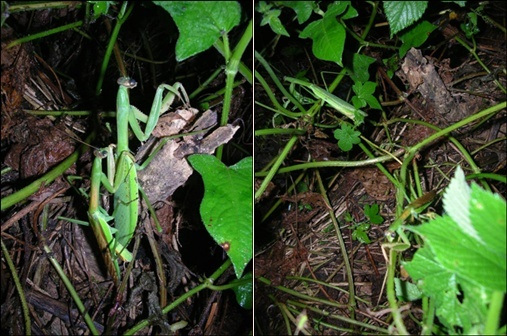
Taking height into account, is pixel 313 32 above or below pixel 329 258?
above

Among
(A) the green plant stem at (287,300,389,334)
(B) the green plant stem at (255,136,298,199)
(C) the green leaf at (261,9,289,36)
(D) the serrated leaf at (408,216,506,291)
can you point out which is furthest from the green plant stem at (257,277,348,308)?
(C) the green leaf at (261,9,289,36)

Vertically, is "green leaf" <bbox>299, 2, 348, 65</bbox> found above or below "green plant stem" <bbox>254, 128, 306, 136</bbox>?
above

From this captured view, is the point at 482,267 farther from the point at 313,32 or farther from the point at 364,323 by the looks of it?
the point at 313,32

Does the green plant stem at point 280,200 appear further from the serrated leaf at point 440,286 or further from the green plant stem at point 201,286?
the serrated leaf at point 440,286

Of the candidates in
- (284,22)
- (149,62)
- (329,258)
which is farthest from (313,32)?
(329,258)

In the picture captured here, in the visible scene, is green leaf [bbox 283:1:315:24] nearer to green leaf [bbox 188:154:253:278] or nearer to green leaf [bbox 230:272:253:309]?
green leaf [bbox 188:154:253:278]

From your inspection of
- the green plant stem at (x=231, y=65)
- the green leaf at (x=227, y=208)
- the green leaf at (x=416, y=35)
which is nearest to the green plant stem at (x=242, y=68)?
the green plant stem at (x=231, y=65)

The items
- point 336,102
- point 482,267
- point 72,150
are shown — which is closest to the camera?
point 482,267
